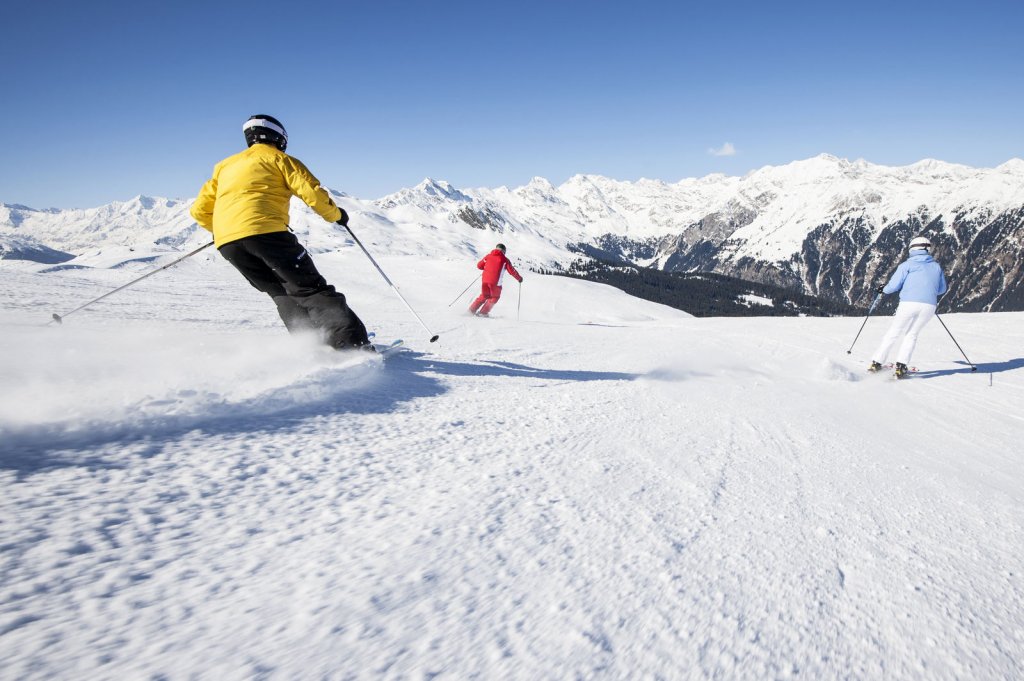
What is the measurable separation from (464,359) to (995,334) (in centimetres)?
1563

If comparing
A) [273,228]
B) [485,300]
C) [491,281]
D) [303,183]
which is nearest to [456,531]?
[273,228]

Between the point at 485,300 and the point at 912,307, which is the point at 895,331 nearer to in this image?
the point at 912,307

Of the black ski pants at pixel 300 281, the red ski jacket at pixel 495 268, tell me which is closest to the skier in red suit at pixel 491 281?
the red ski jacket at pixel 495 268

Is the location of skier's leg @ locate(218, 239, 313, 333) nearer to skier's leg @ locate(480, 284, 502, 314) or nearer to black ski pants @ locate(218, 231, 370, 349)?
black ski pants @ locate(218, 231, 370, 349)

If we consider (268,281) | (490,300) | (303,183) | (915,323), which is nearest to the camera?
(303,183)

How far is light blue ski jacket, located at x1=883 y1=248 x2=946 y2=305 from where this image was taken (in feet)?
27.2

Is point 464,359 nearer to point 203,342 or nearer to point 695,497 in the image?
point 203,342

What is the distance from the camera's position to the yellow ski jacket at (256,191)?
180 inches

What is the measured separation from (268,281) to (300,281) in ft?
1.78

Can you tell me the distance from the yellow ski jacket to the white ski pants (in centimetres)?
938

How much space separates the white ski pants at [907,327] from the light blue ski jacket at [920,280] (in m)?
0.15

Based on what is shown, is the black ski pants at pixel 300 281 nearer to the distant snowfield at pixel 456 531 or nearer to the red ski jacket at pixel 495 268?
the distant snowfield at pixel 456 531

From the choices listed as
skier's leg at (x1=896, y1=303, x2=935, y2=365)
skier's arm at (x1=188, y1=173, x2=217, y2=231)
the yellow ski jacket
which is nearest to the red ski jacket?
skier's arm at (x1=188, y1=173, x2=217, y2=231)

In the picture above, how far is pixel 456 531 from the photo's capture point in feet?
5.86
